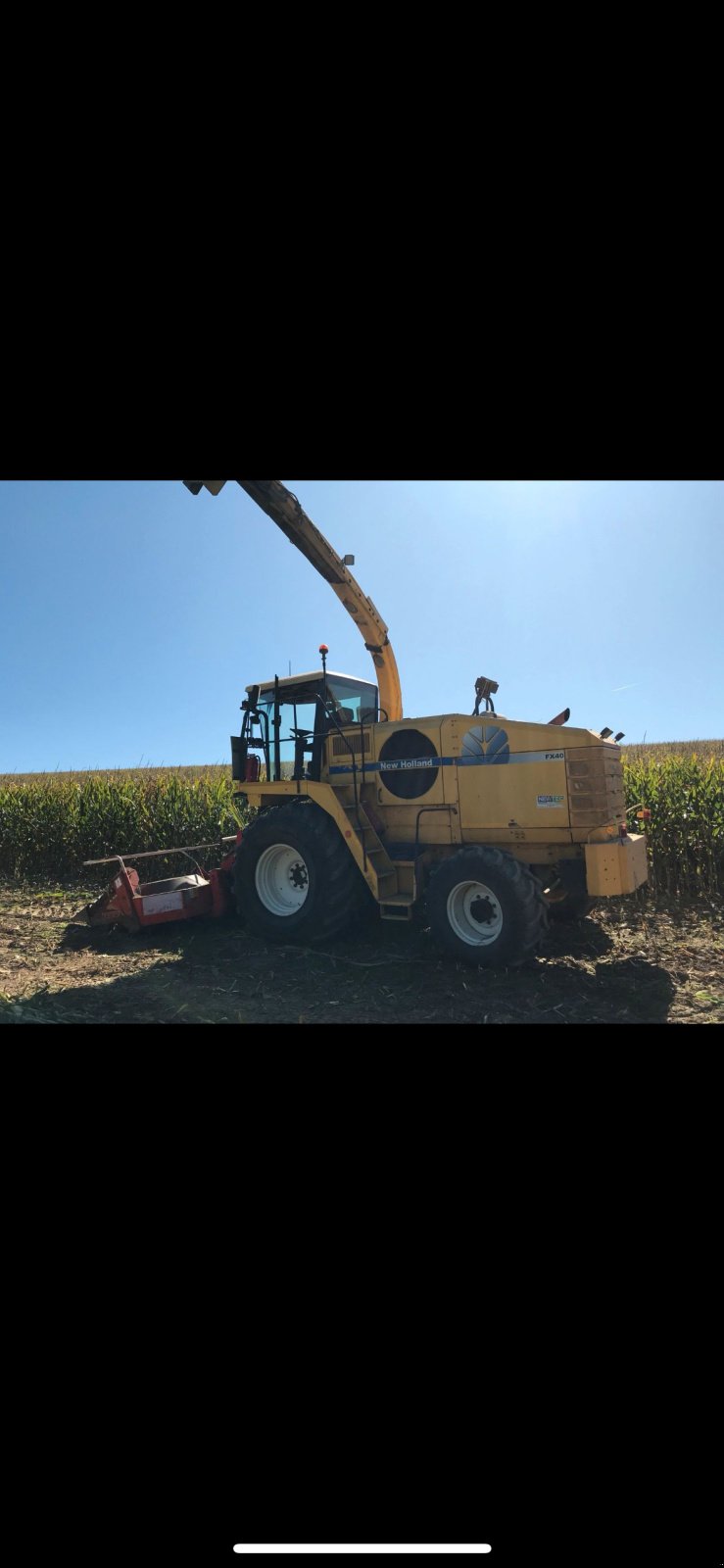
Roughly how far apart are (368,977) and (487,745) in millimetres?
2165

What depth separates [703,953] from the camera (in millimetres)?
6887

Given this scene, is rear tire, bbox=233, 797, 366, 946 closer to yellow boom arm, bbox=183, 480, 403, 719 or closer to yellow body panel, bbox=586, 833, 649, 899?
yellow boom arm, bbox=183, 480, 403, 719

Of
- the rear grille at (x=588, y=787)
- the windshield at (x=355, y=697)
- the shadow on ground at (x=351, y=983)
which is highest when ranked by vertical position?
the windshield at (x=355, y=697)

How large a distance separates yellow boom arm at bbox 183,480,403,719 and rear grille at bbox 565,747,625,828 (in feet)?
8.20

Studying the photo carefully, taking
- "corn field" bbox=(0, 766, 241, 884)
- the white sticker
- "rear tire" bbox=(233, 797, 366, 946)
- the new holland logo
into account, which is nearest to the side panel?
the new holland logo

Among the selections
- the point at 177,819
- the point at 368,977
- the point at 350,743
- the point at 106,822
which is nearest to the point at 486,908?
the point at 368,977

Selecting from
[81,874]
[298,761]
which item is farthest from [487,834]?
[81,874]

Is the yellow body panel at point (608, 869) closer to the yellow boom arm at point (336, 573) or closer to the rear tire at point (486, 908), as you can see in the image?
the rear tire at point (486, 908)

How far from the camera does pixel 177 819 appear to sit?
1119 cm

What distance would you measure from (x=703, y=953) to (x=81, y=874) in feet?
28.7

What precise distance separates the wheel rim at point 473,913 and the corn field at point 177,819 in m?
3.08

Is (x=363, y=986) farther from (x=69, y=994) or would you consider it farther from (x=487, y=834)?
(x=69, y=994)

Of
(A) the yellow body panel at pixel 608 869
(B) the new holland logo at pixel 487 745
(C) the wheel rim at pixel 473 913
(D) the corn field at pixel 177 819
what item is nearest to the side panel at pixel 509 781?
(B) the new holland logo at pixel 487 745

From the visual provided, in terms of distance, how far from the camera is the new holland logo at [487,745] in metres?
6.41
